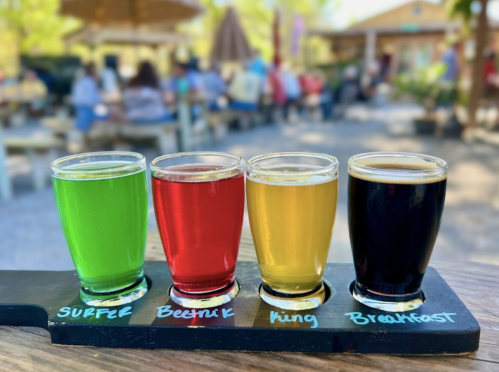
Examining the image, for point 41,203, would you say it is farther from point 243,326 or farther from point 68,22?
point 68,22

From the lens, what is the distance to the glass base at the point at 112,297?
0.99 m

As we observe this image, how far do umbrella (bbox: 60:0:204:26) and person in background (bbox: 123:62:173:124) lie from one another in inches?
39.5

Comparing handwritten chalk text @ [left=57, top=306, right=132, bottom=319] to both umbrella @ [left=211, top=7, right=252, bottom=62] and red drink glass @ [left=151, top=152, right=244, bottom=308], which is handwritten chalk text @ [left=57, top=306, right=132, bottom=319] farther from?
umbrella @ [left=211, top=7, right=252, bottom=62]

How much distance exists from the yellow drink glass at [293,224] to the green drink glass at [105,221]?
257 mm

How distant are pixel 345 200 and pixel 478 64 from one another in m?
4.80

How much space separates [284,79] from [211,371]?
9677mm

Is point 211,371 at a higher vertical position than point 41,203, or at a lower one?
higher

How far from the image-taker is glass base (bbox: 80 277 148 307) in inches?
38.9

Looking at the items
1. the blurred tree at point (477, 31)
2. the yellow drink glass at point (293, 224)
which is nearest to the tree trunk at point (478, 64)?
the blurred tree at point (477, 31)

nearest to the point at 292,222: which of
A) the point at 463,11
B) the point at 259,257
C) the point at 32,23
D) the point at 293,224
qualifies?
the point at 293,224

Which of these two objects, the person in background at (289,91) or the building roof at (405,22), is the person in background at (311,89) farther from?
the building roof at (405,22)


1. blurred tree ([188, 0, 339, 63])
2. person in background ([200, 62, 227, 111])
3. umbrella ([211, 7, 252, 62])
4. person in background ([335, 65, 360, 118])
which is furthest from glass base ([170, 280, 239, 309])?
blurred tree ([188, 0, 339, 63])

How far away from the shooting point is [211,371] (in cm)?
82

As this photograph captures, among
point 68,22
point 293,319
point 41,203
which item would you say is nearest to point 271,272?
point 293,319
